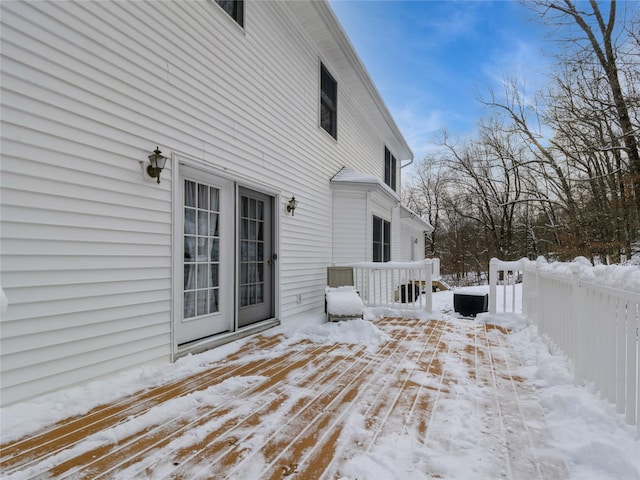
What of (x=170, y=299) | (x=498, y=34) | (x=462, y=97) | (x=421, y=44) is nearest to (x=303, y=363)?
(x=170, y=299)

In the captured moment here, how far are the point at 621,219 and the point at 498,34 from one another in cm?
684

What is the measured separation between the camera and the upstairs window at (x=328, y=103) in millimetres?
6988

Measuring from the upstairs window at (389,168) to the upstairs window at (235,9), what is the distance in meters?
8.13

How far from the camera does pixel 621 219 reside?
10773 millimetres

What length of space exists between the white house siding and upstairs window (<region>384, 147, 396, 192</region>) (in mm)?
7862

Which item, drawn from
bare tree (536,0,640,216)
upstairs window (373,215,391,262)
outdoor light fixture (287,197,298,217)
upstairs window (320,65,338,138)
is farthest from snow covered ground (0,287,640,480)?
bare tree (536,0,640,216)

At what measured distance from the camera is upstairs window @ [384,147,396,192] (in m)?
11.9

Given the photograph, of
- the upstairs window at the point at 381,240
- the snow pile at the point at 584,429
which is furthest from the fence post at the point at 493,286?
the upstairs window at the point at 381,240

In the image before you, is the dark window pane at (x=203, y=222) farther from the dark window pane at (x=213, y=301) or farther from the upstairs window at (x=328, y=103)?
the upstairs window at (x=328, y=103)

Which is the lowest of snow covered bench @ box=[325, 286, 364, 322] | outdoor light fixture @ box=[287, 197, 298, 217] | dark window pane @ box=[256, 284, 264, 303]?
snow covered bench @ box=[325, 286, 364, 322]

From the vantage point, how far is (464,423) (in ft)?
6.95

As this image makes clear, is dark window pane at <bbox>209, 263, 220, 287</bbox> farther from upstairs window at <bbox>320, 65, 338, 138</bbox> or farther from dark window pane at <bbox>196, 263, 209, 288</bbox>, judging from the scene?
upstairs window at <bbox>320, 65, 338, 138</bbox>

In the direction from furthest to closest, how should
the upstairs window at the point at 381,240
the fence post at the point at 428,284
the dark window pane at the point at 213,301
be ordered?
the upstairs window at the point at 381,240 < the fence post at the point at 428,284 < the dark window pane at the point at 213,301

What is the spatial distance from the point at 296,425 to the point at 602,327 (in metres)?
2.03
